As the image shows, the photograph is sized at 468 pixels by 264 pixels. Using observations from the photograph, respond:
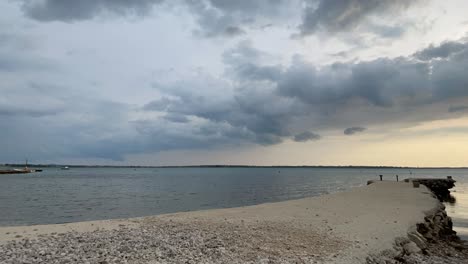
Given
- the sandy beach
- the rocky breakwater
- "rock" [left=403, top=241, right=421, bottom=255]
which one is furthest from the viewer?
"rock" [left=403, top=241, right=421, bottom=255]

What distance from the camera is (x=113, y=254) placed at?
1041 centimetres

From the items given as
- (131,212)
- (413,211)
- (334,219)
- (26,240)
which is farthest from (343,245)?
(131,212)

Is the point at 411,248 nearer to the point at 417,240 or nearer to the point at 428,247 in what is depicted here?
the point at 417,240

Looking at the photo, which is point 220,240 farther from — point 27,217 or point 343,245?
point 27,217

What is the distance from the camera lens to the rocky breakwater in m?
13.0

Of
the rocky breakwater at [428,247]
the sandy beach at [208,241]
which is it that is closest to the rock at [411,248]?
the rocky breakwater at [428,247]

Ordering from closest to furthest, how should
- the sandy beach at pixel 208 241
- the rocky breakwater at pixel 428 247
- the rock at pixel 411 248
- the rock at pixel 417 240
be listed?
the sandy beach at pixel 208 241
the rocky breakwater at pixel 428 247
the rock at pixel 411 248
the rock at pixel 417 240

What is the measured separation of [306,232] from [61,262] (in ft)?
31.8

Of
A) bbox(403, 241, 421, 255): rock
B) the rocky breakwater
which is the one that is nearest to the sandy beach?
the rocky breakwater

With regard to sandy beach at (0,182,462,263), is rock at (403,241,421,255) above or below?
below

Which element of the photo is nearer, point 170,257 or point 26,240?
point 170,257

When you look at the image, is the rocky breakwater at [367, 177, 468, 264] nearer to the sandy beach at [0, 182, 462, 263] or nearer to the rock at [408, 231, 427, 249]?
the rock at [408, 231, 427, 249]

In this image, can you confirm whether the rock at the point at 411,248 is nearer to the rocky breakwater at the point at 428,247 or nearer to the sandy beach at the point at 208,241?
the rocky breakwater at the point at 428,247

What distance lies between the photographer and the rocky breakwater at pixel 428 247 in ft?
42.8
